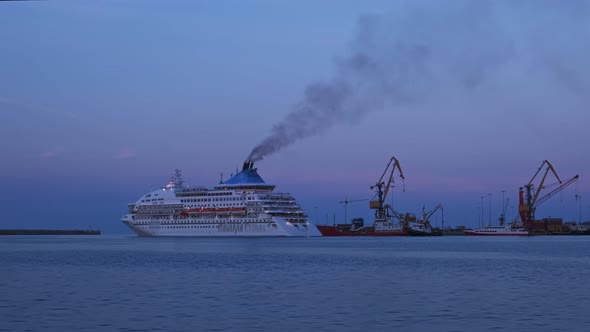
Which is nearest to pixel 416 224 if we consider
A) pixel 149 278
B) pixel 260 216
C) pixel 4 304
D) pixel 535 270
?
pixel 260 216

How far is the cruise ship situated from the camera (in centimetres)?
11825

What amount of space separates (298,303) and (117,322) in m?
7.79

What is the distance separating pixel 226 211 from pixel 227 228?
8.60 ft

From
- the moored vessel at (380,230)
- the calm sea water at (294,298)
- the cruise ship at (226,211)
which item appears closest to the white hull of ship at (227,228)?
the cruise ship at (226,211)

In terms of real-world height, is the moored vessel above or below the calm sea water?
above

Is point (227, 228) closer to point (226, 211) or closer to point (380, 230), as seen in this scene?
point (226, 211)

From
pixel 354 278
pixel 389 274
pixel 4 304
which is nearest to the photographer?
pixel 4 304

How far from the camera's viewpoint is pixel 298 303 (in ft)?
101

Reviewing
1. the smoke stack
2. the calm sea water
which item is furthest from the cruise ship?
the calm sea water

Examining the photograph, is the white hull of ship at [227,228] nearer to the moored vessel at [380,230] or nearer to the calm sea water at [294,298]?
the moored vessel at [380,230]

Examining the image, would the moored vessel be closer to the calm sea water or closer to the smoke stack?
the smoke stack

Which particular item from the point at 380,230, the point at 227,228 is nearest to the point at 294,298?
the point at 227,228

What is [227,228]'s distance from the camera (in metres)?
120

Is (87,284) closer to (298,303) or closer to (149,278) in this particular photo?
(149,278)
